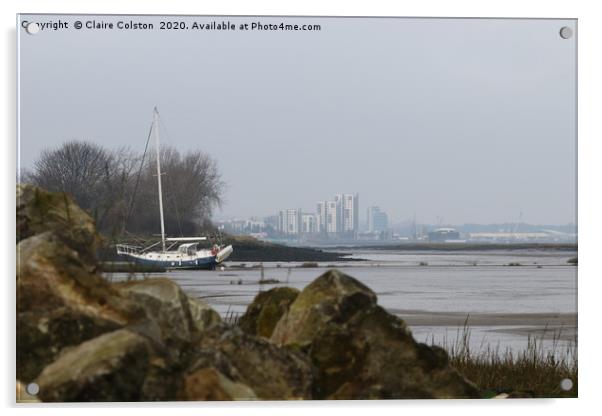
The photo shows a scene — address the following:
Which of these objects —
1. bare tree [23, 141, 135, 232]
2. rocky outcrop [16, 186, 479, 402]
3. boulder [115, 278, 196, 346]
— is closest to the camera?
rocky outcrop [16, 186, 479, 402]

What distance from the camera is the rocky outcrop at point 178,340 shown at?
5.21 metres

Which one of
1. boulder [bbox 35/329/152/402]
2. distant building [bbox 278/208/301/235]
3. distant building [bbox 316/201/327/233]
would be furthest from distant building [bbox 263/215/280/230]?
boulder [bbox 35/329/152/402]

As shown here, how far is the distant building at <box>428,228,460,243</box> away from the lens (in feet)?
20.2

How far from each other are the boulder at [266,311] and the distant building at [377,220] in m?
0.73

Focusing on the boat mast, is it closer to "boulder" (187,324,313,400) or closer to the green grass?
"boulder" (187,324,313,400)

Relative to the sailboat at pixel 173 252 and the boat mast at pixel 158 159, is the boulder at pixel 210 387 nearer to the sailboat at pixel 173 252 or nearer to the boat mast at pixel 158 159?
the sailboat at pixel 173 252

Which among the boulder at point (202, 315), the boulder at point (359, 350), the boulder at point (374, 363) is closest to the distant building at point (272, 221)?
the boulder at point (359, 350)

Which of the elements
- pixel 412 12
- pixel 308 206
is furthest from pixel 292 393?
pixel 412 12

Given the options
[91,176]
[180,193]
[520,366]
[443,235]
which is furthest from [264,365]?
[520,366]

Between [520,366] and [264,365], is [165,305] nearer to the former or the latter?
[264,365]

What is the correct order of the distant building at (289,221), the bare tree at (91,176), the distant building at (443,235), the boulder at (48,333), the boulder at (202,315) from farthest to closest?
the distant building at (443,235)
the distant building at (289,221)
the bare tree at (91,176)
the boulder at (202,315)
the boulder at (48,333)

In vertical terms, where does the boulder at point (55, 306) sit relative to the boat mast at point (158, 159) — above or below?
below

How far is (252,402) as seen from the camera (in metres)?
5.43

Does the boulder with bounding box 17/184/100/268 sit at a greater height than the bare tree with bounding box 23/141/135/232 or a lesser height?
lesser
